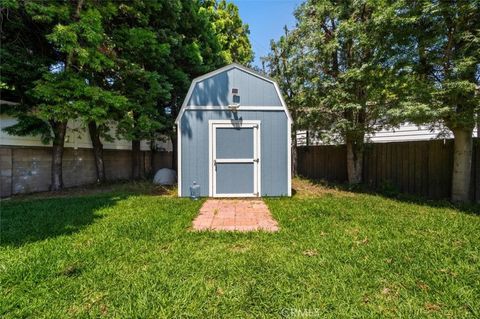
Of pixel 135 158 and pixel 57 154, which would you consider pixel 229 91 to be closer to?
pixel 57 154

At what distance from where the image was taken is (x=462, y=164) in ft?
17.1

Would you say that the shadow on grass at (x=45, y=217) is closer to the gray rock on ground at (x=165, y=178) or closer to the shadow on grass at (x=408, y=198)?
the gray rock on ground at (x=165, y=178)

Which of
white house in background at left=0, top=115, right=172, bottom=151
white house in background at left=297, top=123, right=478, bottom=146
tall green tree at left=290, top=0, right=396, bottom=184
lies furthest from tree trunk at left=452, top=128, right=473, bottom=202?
white house in background at left=0, top=115, right=172, bottom=151

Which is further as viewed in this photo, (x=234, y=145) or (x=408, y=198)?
(x=234, y=145)

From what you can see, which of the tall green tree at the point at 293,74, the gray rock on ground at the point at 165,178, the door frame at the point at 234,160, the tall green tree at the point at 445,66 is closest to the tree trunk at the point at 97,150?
the gray rock on ground at the point at 165,178

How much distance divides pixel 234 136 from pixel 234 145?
22 cm

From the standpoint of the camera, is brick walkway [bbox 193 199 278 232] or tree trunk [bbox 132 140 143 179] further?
tree trunk [bbox 132 140 143 179]

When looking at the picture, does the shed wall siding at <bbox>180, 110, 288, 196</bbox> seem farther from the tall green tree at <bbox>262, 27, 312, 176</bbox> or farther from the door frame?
the tall green tree at <bbox>262, 27, 312, 176</bbox>

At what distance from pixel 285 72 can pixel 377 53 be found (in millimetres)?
3939

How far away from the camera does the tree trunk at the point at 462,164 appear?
5180 millimetres

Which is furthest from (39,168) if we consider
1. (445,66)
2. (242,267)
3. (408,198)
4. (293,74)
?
(445,66)

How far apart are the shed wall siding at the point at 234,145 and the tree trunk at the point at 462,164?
11.7ft

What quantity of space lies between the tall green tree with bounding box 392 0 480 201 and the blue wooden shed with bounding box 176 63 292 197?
8.88 ft

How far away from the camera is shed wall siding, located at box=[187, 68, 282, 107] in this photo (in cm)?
615
